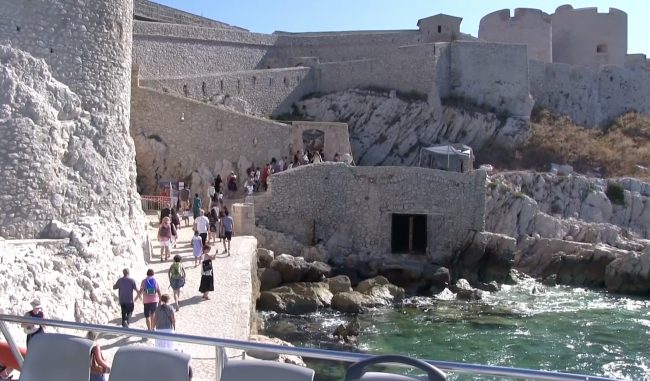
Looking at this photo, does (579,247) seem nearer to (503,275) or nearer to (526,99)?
(503,275)

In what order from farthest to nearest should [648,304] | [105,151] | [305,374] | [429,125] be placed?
1. [429,125]
2. [648,304]
3. [105,151]
4. [305,374]

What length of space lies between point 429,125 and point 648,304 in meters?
12.8

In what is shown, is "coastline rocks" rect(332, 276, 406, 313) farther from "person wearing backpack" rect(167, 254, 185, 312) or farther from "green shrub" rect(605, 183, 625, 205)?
"green shrub" rect(605, 183, 625, 205)

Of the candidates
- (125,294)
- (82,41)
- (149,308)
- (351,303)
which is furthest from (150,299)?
(351,303)

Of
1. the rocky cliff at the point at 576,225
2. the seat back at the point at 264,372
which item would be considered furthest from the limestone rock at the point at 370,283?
the seat back at the point at 264,372

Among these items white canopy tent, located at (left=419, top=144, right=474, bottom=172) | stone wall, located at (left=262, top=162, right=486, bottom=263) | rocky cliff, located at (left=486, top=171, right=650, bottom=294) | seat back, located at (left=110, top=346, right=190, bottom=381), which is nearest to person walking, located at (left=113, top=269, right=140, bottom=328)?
seat back, located at (left=110, top=346, right=190, bottom=381)

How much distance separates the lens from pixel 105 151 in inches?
472

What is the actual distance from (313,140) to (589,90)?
1666cm

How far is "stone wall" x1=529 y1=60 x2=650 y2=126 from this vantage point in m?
35.1

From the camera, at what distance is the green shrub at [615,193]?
27.8m

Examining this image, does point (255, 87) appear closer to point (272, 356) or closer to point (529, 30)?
point (529, 30)

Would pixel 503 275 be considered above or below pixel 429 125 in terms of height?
below

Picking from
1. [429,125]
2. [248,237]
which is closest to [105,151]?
[248,237]

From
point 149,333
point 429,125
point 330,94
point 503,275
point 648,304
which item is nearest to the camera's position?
point 149,333
